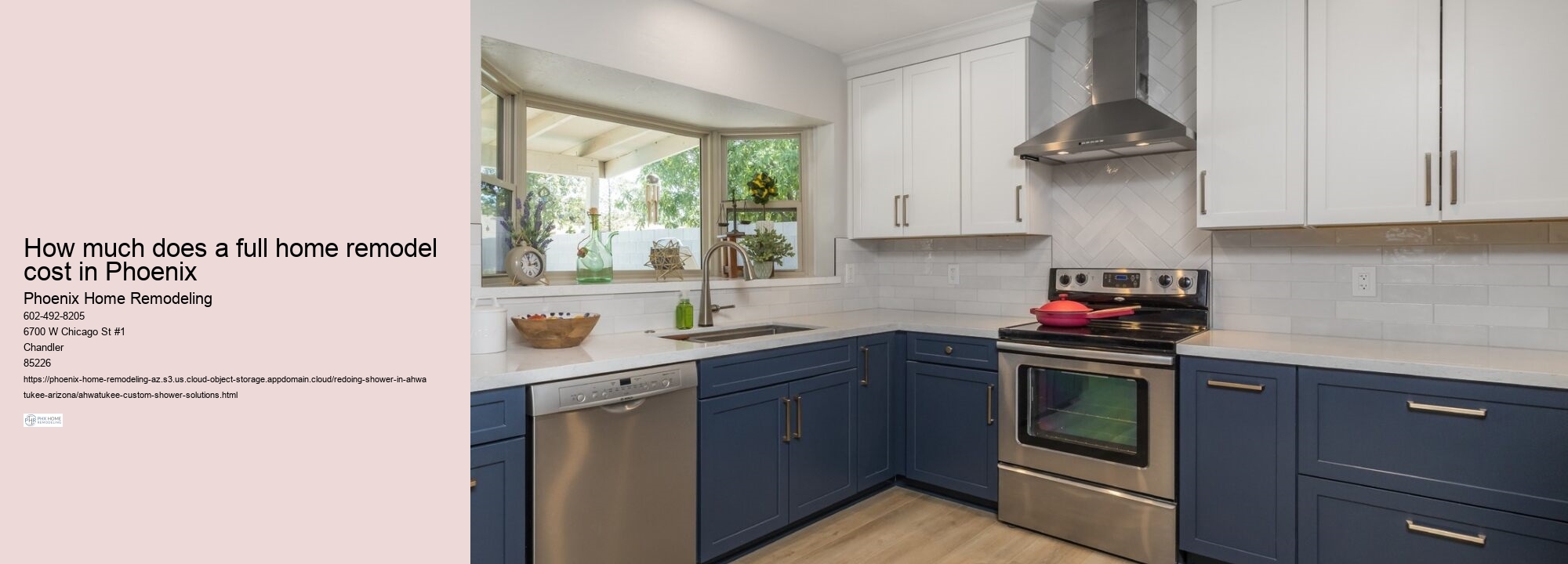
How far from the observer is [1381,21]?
216 centimetres

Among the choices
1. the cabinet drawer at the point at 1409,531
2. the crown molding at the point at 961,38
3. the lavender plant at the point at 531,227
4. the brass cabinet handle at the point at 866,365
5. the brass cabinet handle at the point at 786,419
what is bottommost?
the cabinet drawer at the point at 1409,531

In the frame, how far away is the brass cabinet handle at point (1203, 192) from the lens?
2510 mm

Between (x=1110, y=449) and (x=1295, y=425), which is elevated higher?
(x=1295, y=425)

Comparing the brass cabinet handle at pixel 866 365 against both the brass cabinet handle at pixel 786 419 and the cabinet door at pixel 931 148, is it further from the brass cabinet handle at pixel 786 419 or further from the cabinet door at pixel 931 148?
the cabinet door at pixel 931 148

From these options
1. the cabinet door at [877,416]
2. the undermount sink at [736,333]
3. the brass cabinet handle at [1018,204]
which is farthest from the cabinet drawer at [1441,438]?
the undermount sink at [736,333]

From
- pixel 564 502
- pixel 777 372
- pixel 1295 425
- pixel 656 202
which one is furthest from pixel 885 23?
pixel 564 502

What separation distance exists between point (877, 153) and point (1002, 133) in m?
0.63

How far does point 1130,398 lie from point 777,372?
1153 millimetres

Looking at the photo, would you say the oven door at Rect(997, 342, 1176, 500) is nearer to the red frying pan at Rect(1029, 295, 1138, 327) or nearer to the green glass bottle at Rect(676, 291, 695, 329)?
the red frying pan at Rect(1029, 295, 1138, 327)

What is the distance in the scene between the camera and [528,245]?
8.21ft

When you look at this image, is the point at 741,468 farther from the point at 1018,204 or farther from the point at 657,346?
the point at 1018,204

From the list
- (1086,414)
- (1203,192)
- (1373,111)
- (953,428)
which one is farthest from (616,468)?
(1373,111)

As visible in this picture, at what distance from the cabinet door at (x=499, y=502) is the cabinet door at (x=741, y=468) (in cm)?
56
